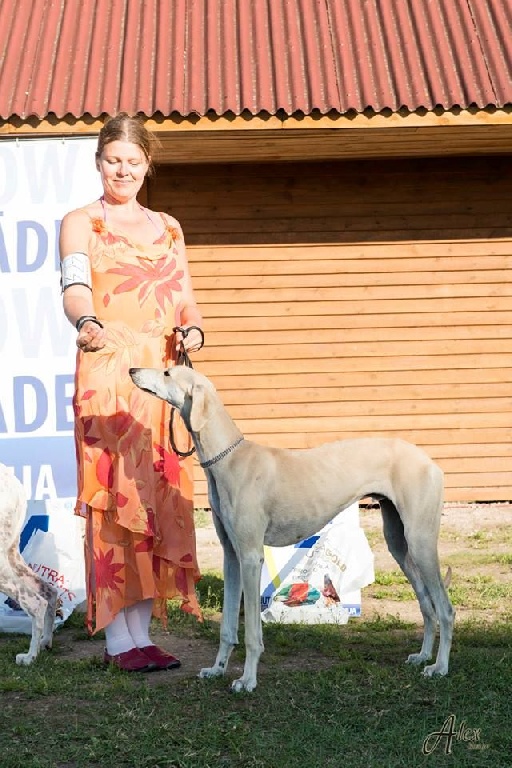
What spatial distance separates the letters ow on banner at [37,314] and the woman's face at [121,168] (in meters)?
1.91

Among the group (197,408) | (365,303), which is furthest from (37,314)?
(365,303)

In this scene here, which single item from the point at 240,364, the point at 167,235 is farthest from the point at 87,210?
the point at 240,364

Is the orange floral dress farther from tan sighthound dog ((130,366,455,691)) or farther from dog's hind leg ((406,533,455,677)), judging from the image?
dog's hind leg ((406,533,455,677))

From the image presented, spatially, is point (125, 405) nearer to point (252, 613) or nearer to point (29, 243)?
point (252, 613)

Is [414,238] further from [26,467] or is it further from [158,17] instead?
[26,467]

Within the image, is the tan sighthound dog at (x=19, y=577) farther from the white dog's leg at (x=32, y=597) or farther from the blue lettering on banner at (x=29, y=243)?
the blue lettering on banner at (x=29, y=243)

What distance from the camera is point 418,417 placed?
9289mm

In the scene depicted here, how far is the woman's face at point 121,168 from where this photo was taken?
14.8ft

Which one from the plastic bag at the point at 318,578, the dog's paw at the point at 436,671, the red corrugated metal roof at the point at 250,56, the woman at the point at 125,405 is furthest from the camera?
the red corrugated metal roof at the point at 250,56

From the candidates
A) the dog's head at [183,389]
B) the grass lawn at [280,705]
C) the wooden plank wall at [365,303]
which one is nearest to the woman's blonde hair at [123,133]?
the dog's head at [183,389]

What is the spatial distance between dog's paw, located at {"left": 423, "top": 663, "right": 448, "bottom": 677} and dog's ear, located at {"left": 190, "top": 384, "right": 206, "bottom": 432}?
1451mm

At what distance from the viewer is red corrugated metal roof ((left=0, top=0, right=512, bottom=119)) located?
7.98 metres

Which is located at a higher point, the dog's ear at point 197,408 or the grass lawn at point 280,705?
the dog's ear at point 197,408

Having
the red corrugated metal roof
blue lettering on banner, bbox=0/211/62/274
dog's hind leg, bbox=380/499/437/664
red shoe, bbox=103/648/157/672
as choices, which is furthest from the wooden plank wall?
red shoe, bbox=103/648/157/672
